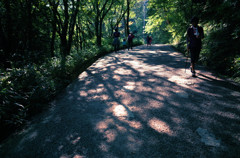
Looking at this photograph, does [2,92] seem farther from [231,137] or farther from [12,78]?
[231,137]

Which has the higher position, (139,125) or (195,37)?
(195,37)

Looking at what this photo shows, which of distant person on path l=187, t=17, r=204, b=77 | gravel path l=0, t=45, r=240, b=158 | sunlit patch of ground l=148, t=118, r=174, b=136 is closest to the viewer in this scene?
gravel path l=0, t=45, r=240, b=158

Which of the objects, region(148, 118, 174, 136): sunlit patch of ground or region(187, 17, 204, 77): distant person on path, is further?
region(187, 17, 204, 77): distant person on path

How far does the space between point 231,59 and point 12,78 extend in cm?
699

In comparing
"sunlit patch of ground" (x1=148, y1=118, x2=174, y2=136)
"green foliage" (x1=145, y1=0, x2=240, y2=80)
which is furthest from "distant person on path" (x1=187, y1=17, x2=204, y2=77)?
"sunlit patch of ground" (x1=148, y1=118, x2=174, y2=136)

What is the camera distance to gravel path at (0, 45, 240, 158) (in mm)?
2137

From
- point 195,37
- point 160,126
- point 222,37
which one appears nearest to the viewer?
point 160,126

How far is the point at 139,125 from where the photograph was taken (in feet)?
8.92

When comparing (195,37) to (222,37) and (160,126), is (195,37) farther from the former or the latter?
(160,126)

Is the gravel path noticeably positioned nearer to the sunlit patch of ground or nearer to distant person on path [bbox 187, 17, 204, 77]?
the sunlit patch of ground

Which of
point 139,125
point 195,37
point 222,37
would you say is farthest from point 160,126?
point 222,37

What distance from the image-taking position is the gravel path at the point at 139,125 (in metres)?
2.14

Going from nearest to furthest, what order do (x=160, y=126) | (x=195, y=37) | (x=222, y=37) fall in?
1. (x=160, y=126)
2. (x=195, y=37)
3. (x=222, y=37)

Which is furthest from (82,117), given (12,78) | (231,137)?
(231,137)
